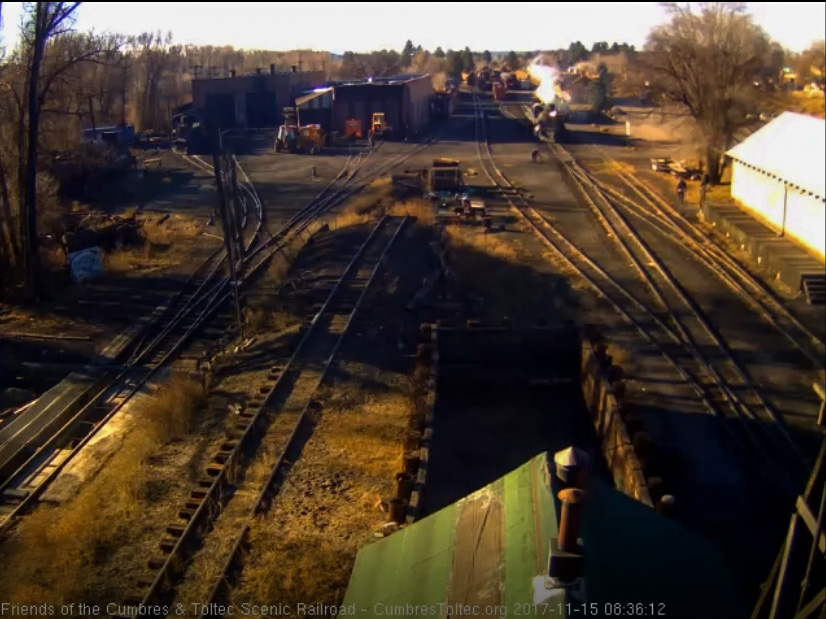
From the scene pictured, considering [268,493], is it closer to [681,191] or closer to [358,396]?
[358,396]

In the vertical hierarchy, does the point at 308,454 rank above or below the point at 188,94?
below

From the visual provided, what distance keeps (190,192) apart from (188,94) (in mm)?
33159

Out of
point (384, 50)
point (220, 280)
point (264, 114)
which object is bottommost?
point (220, 280)

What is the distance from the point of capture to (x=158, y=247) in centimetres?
2253

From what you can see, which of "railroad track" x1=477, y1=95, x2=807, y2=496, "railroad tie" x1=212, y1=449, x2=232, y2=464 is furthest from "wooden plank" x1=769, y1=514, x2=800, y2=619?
"railroad tie" x1=212, y1=449, x2=232, y2=464

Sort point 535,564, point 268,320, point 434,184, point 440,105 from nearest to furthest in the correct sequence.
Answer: point 535,564 < point 268,320 < point 434,184 < point 440,105

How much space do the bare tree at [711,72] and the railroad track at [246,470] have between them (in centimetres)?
2040

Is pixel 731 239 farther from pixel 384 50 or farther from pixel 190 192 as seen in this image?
pixel 384 50

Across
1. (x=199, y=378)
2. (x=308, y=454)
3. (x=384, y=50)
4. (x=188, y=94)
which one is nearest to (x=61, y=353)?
(x=199, y=378)

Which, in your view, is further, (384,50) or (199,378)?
(384,50)

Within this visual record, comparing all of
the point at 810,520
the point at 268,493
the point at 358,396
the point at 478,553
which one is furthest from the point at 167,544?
the point at 810,520

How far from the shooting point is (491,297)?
18.1 m

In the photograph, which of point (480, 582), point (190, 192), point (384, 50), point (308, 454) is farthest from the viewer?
point (384, 50)

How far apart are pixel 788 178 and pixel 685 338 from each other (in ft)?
31.2
